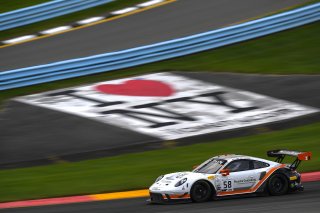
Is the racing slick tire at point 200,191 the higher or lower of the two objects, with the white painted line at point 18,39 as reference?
lower

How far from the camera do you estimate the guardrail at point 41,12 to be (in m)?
26.0

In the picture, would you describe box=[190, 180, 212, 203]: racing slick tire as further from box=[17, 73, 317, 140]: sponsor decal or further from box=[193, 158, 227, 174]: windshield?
box=[17, 73, 317, 140]: sponsor decal

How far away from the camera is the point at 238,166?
525 inches

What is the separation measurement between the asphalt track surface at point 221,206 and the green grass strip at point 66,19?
14.0 metres

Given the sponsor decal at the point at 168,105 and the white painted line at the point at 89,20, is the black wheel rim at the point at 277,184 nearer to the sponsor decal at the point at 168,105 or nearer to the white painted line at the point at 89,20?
the sponsor decal at the point at 168,105

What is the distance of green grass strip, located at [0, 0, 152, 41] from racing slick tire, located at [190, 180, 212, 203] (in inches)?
588

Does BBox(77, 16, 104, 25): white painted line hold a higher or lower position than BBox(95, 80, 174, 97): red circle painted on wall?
higher

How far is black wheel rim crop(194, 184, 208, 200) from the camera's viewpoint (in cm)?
1277

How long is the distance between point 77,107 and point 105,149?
3.00 meters

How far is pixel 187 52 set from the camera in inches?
926

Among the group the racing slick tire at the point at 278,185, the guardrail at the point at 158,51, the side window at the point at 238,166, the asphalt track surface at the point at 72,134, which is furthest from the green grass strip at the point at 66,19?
the racing slick tire at the point at 278,185

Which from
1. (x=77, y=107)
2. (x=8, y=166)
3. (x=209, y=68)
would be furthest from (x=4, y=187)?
(x=209, y=68)

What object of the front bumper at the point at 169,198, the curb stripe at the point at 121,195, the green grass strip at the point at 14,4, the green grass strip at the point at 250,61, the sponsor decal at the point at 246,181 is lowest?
the front bumper at the point at 169,198

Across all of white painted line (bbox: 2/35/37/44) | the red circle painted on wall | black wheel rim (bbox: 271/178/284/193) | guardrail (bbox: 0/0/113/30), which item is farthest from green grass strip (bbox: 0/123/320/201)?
guardrail (bbox: 0/0/113/30)
